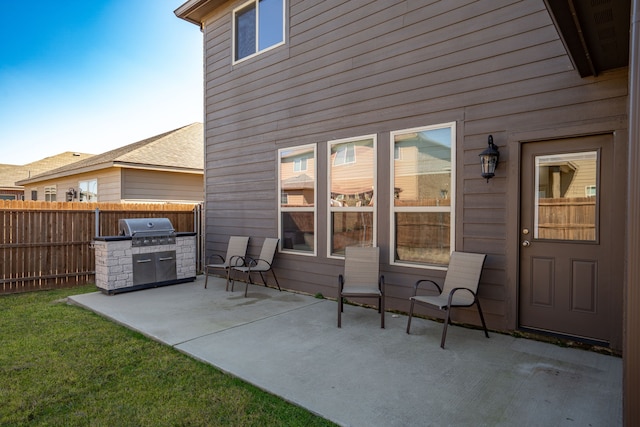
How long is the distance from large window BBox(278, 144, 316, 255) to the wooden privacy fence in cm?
344

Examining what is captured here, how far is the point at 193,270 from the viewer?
257 inches

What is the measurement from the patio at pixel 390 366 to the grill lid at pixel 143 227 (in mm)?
1482

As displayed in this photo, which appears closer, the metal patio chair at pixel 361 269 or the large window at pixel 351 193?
the metal patio chair at pixel 361 269

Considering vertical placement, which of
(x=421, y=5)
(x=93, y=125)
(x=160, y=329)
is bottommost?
(x=160, y=329)

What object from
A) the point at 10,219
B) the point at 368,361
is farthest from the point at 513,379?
the point at 10,219

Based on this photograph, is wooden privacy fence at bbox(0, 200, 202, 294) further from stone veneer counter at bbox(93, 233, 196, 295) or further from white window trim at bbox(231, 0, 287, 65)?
white window trim at bbox(231, 0, 287, 65)

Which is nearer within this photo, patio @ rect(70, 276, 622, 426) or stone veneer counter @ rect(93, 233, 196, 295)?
patio @ rect(70, 276, 622, 426)

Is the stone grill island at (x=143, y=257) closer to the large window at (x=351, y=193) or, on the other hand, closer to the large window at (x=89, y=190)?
the large window at (x=351, y=193)

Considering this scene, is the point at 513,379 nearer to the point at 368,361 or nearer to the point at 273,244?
the point at 368,361

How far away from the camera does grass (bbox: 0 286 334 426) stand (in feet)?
7.22

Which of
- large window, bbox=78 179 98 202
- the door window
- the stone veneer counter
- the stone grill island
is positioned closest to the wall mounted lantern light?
the door window

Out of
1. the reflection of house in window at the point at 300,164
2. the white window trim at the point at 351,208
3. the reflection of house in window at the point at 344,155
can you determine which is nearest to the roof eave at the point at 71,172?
the reflection of house in window at the point at 300,164

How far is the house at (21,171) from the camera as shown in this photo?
62.6 ft

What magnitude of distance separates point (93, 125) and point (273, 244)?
19.7 meters
